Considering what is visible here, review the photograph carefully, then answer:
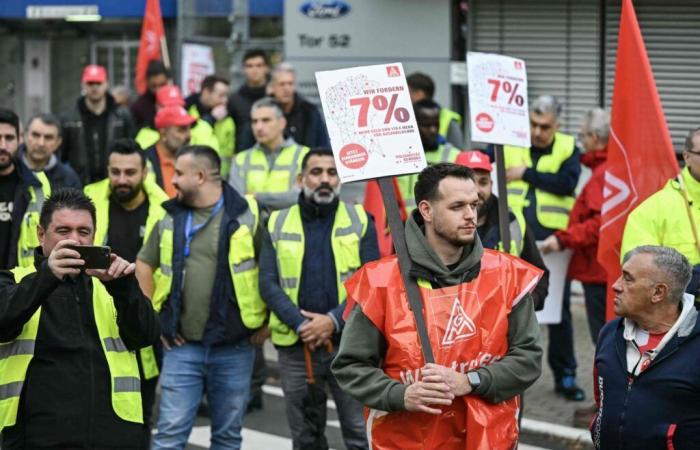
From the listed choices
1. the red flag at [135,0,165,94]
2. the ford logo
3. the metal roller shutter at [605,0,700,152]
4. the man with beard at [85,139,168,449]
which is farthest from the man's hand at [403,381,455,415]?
the ford logo

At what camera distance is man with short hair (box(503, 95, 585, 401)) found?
10.3m

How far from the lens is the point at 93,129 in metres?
12.2

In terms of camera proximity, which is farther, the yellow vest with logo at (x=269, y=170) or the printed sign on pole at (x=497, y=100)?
the yellow vest with logo at (x=269, y=170)

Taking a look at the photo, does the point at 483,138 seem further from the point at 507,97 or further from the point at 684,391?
the point at 684,391

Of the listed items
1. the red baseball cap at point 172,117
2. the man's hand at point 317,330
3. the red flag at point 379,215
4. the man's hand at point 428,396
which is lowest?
the man's hand at point 317,330

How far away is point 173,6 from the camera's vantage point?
19.2m

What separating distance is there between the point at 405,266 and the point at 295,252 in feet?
7.54

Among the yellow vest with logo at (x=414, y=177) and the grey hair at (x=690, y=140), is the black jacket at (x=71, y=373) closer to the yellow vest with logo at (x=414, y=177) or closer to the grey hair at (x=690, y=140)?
the grey hair at (x=690, y=140)

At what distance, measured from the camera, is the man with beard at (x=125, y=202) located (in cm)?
841

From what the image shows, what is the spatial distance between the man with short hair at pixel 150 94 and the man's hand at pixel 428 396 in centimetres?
886

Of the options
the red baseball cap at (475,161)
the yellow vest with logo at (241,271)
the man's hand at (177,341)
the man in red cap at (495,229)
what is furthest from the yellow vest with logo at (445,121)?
the man's hand at (177,341)

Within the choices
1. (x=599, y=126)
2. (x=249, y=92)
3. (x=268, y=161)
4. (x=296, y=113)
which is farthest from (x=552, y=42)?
(x=268, y=161)

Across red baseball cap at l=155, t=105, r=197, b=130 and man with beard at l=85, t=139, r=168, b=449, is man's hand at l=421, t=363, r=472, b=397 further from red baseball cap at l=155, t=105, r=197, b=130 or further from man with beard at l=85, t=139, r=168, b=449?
red baseball cap at l=155, t=105, r=197, b=130

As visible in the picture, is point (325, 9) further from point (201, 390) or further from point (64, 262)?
point (64, 262)
